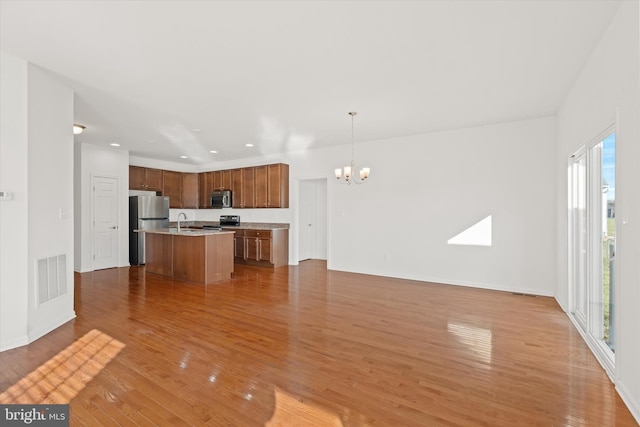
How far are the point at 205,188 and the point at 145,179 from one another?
4.96 ft

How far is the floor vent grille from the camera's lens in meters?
3.08

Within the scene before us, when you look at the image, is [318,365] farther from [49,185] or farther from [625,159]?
[49,185]

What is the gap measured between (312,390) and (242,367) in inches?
25.5

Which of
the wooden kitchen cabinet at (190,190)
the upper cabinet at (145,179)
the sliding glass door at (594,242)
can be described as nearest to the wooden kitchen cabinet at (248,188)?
the wooden kitchen cabinet at (190,190)

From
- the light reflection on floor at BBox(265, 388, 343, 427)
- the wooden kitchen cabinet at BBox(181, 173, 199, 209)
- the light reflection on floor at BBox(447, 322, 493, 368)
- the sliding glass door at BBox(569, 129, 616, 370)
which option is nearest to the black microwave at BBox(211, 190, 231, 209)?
the wooden kitchen cabinet at BBox(181, 173, 199, 209)

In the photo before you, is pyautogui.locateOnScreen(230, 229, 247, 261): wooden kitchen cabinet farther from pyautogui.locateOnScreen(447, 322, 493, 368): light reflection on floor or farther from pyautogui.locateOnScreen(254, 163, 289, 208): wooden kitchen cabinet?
pyautogui.locateOnScreen(447, 322, 493, 368): light reflection on floor

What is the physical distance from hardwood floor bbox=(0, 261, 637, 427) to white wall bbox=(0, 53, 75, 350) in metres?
0.27

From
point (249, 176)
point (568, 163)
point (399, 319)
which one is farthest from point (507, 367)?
point (249, 176)

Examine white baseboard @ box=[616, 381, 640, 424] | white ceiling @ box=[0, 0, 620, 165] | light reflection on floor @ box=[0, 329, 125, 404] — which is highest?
white ceiling @ box=[0, 0, 620, 165]

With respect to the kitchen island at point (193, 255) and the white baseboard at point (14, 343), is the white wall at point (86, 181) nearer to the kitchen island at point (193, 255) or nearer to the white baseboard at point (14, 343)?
the kitchen island at point (193, 255)

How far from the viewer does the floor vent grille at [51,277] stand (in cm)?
308

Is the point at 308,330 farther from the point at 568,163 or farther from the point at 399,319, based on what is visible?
the point at 568,163

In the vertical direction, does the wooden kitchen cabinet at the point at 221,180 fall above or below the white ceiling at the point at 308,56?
below

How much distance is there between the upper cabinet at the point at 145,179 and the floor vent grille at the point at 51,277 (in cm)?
445
